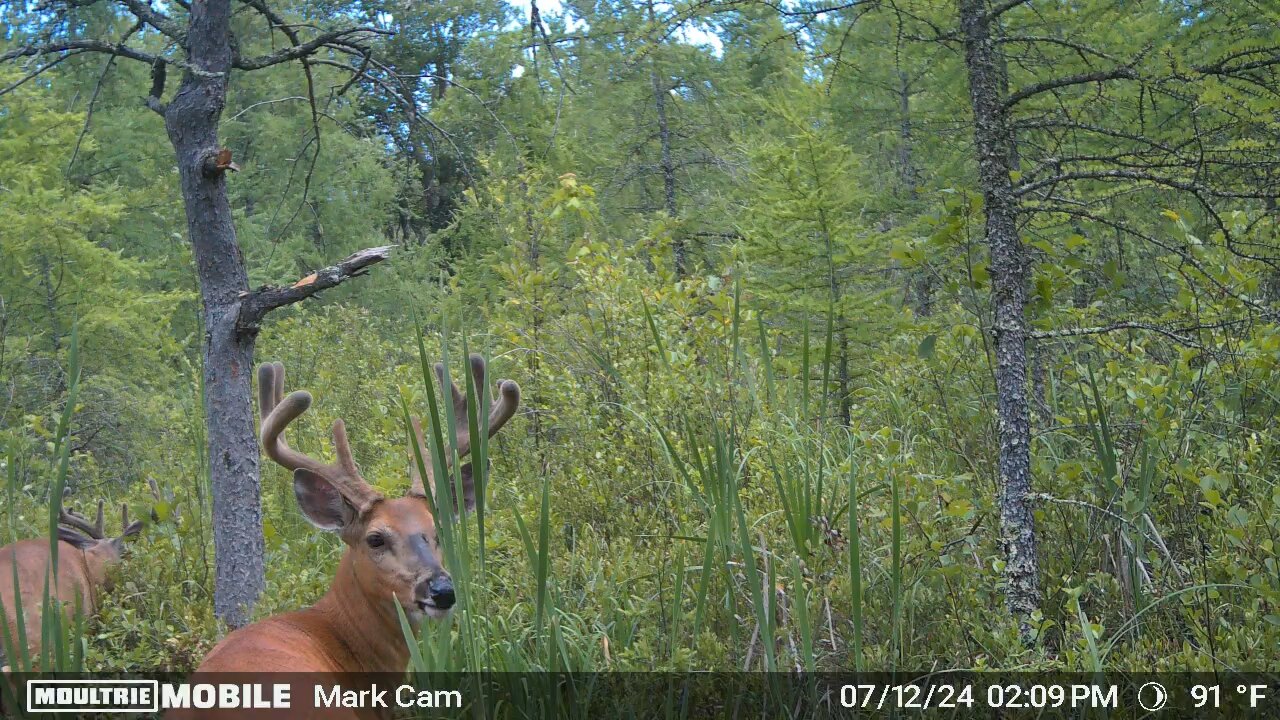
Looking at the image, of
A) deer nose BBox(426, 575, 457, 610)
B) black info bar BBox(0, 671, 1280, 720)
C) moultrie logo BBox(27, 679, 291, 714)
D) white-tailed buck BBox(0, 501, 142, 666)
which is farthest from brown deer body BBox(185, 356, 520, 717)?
white-tailed buck BBox(0, 501, 142, 666)

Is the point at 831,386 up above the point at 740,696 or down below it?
above

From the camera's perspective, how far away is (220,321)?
6195 mm

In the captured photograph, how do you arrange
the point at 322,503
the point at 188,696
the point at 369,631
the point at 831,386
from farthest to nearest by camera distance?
the point at 831,386 < the point at 322,503 < the point at 369,631 < the point at 188,696

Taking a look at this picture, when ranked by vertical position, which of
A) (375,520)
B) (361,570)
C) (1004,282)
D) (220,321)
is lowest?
(361,570)

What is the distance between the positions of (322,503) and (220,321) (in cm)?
196

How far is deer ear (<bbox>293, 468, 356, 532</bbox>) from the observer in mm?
4613

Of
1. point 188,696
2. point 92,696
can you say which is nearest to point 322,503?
point 92,696

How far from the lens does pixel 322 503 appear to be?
470 cm

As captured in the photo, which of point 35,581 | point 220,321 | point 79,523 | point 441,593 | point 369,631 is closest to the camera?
point 441,593

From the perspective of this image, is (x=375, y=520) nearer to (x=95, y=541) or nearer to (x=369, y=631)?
(x=369, y=631)

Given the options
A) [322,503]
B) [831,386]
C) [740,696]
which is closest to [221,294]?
[322,503]

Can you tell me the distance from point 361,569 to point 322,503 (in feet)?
1.18
